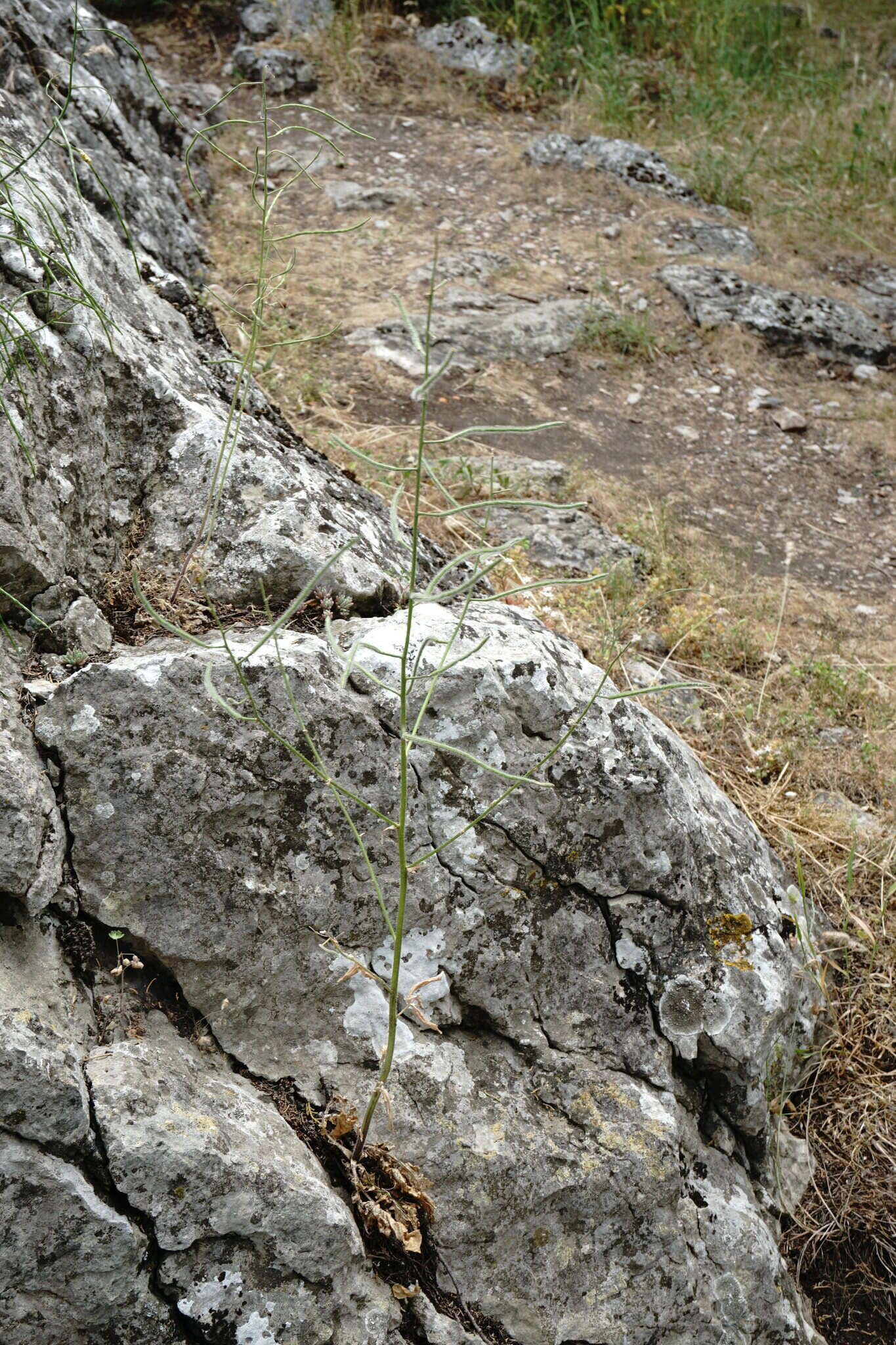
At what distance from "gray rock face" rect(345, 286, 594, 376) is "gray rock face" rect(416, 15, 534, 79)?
3.14 meters

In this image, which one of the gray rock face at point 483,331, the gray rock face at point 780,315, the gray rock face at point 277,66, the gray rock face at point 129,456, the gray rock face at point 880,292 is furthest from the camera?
the gray rock face at point 277,66

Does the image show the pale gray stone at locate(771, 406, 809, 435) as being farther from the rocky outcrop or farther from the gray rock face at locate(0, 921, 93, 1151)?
the gray rock face at locate(0, 921, 93, 1151)

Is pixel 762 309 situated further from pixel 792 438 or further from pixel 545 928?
pixel 545 928

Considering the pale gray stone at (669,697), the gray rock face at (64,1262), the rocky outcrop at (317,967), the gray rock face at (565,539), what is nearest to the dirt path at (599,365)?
the gray rock face at (565,539)

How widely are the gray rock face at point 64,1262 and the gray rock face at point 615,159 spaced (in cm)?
705

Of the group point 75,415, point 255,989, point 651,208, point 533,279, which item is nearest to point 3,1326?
point 255,989

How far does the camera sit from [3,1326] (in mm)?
1271

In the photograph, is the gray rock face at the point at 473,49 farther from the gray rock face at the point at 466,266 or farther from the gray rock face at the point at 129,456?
the gray rock face at the point at 129,456

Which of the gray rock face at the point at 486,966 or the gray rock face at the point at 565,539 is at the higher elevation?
the gray rock face at the point at 486,966

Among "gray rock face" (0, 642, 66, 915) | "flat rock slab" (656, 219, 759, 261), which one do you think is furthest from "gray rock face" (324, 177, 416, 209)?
"gray rock face" (0, 642, 66, 915)

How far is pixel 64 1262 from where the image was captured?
51.2 inches

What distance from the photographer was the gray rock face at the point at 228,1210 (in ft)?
4.51

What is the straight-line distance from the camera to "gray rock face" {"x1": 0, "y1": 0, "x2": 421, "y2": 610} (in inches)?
73.8

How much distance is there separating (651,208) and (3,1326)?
6975 mm
